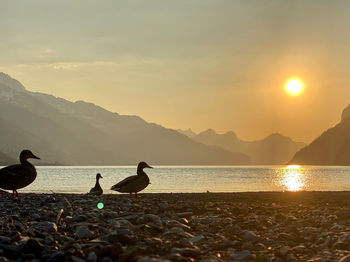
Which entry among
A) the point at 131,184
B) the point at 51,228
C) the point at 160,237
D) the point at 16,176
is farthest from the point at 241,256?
the point at 131,184

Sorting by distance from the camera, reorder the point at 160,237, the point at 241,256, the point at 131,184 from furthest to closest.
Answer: the point at 131,184 < the point at 160,237 < the point at 241,256

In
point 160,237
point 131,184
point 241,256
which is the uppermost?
point 131,184

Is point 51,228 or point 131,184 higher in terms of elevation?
point 131,184

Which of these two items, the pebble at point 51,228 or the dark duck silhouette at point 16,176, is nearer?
the pebble at point 51,228

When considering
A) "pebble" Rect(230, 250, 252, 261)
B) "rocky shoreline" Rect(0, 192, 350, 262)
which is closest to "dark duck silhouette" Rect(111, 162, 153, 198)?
"rocky shoreline" Rect(0, 192, 350, 262)

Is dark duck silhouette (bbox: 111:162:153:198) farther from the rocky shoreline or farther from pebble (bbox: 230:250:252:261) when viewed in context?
pebble (bbox: 230:250:252:261)

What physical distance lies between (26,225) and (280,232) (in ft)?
24.8

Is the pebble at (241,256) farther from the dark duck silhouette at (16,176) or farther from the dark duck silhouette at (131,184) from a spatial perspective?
the dark duck silhouette at (131,184)

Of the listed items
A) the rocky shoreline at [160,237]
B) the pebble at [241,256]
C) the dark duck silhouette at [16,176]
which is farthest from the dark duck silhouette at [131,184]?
the pebble at [241,256]

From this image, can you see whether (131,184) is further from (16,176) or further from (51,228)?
(51,228)

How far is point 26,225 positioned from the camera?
13.8 m

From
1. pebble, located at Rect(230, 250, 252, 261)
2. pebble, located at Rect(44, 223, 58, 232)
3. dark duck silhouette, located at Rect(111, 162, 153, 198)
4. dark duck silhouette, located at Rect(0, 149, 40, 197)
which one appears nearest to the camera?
pebble, located at Rect(230, 250, 252, 261)

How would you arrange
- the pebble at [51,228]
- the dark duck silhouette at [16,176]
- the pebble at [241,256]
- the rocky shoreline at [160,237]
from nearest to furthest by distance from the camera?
1. the rocky shoreline at [160,237]
2. the pebble at [241,256]
3. the pebble at [51,228]
4. the dark duck silhouette at [16,176]

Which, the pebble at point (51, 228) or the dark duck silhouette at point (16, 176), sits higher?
the dark duck silhouette at point (16, 176)
